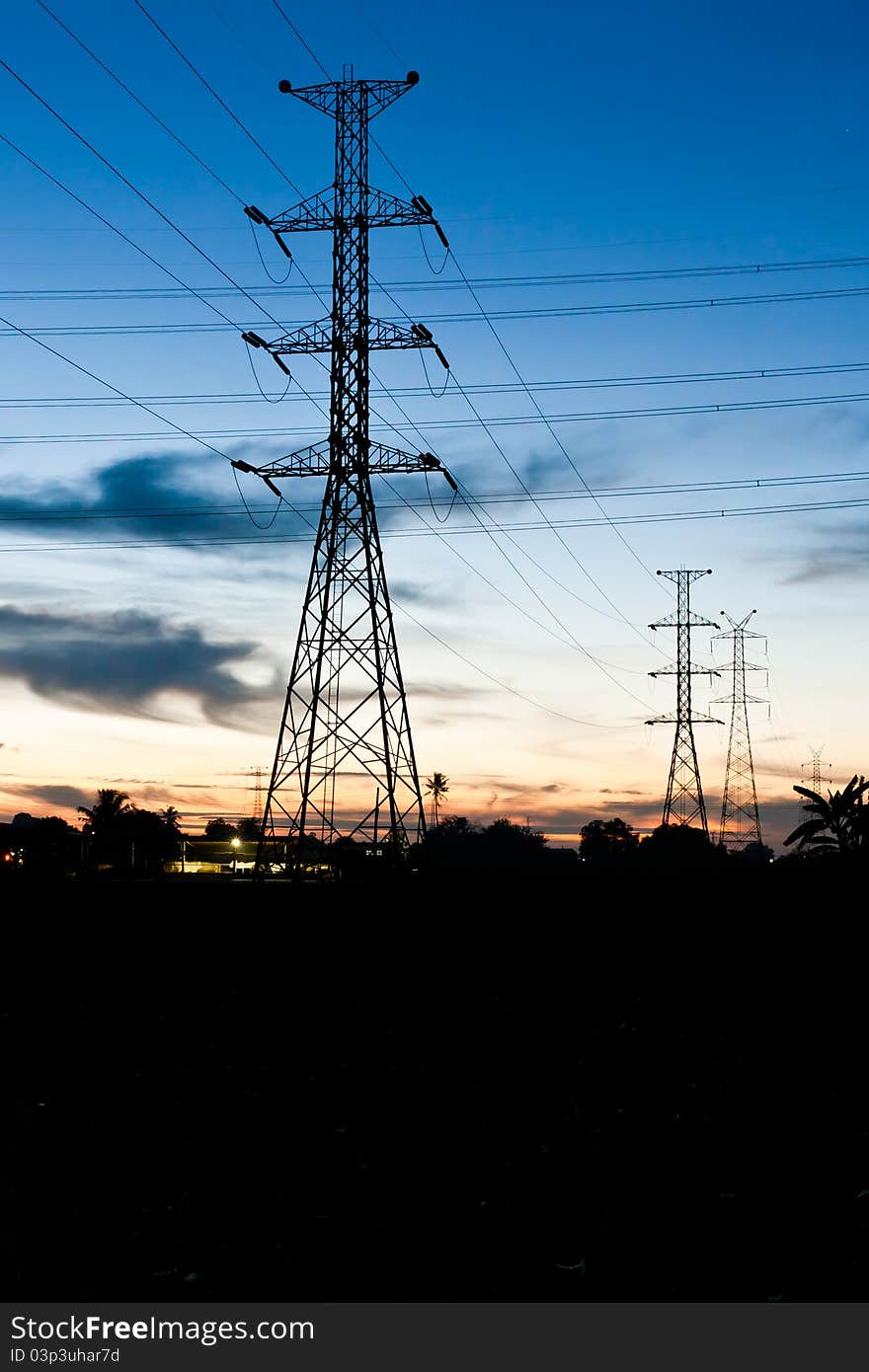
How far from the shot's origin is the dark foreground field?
8.19 m

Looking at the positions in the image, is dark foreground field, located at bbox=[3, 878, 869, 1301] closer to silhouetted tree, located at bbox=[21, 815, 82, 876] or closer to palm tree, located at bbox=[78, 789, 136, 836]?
silhouetted tree, located at bbox=[21, 815, 82, 876]

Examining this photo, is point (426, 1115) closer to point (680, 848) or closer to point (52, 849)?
point (52, 849)

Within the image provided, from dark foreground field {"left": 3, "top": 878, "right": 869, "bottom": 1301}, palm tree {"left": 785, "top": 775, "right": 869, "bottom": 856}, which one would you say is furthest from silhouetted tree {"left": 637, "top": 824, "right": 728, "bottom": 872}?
dark foreground field {"left": 3, "top": 878, "right": 869, "bottom": 1301}

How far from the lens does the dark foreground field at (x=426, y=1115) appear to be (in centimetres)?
819

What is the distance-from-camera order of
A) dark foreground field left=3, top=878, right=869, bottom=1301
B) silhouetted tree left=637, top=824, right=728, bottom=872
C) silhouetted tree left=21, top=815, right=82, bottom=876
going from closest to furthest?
1. dark foreground field left=3, top=878, right=869, bottom=1301
2. silhouetted tree left=21, top=815, right=82, bottom=876
3. silhouetted tree left=637, top=824, right=728, bottom=872

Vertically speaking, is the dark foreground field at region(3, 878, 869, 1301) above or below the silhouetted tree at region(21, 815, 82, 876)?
below

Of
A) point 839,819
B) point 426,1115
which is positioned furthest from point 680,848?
point 426,1115

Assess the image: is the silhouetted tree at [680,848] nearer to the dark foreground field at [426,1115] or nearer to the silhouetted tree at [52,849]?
the silhouetted tree at [52,849]

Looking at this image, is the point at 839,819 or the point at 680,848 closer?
the point at 839,819

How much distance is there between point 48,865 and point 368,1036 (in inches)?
1082

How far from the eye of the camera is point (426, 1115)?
37.3 ft

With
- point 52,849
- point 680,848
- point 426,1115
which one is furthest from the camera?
point 680,848
